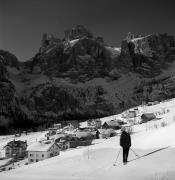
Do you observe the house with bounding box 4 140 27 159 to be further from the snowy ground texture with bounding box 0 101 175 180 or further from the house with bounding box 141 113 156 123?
the snowy ground texture with bounding box 0 101 175 180

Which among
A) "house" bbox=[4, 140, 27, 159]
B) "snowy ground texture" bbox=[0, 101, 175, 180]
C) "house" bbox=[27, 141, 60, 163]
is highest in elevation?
"snowy ground texture" bbox=[0, 101, 175, 180]

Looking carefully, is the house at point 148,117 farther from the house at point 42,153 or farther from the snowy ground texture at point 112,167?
the snowy ground texture at point 112,167

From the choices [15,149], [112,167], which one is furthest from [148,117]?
[112,167]

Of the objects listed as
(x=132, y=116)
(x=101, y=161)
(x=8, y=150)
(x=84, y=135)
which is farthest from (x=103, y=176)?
(x=132, y=116)

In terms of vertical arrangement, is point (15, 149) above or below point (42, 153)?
below

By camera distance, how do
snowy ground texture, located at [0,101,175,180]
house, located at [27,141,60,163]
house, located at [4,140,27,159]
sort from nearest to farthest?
snowy ground texture, located at [0,101,175,180] < house, located at [27,141,60,163] < house, located at [4,140,27,159]

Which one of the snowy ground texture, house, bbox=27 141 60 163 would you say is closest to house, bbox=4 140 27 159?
house, bbox=27 141 60 163

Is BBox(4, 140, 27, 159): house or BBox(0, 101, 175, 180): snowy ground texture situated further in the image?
BBox(4, 140, 27, 159): house

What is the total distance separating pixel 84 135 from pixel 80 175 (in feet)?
221

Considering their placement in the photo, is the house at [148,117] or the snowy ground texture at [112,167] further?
the house at [148,117]

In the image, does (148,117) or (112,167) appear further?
(148,117)

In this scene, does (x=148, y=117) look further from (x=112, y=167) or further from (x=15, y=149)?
(x=112, y=167)

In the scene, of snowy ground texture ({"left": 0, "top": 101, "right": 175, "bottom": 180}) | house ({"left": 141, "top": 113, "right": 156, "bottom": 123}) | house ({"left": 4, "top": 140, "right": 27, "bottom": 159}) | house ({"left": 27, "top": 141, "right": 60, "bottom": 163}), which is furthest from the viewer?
house ({"left": 4, "top": 140, "right": 27, "bottom": 159})

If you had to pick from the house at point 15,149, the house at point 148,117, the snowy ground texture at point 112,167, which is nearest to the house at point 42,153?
the house at point 15,149
